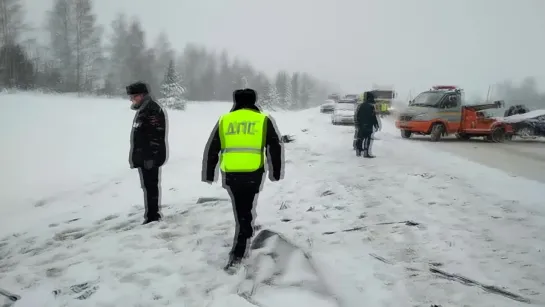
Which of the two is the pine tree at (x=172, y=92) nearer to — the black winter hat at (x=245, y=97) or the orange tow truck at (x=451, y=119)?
the orange tow truck at (x=451, y=119)

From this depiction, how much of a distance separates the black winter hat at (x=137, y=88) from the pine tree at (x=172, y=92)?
14.3 metres

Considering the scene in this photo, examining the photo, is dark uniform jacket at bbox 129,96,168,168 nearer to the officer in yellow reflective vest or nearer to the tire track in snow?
the officer in yellow reflective vest

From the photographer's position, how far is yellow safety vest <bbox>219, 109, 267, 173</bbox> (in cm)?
358

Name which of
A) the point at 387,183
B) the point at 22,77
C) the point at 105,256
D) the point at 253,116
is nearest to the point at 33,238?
the point at 105,256

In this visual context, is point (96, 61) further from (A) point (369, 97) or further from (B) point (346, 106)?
(A) point (369, 97)

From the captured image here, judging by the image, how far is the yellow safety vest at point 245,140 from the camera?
11.7 feet

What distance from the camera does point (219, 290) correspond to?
3.18m

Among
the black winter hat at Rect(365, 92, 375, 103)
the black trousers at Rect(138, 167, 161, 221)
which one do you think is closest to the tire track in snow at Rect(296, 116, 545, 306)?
the black trousers at Rect(138, 167, 161, 221)

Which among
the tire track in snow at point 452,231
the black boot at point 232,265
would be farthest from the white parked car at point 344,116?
the black boot at point 232,265

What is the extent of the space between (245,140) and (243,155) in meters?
0.16

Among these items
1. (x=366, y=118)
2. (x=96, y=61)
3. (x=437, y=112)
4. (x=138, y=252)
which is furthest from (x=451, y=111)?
(x=96, y=61)

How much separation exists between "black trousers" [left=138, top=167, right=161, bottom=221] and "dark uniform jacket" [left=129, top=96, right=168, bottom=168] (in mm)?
164

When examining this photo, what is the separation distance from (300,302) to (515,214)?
13.2 feet

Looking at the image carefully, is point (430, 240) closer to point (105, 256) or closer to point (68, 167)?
point (105, 256)
